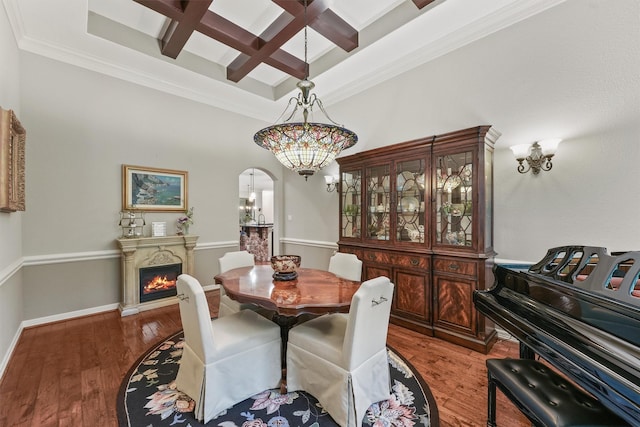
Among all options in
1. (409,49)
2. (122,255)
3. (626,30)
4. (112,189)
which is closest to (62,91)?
(112,189)

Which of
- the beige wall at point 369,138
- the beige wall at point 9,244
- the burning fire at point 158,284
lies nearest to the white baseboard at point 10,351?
the beige wall at point 9,244

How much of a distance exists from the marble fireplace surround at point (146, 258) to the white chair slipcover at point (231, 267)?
1.33 m

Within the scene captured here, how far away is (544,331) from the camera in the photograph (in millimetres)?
1313

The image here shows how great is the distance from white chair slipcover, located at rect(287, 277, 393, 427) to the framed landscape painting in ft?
10.5

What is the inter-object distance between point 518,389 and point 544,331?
30 centimetres

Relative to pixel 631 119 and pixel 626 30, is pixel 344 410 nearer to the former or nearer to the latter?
pixel 631 119

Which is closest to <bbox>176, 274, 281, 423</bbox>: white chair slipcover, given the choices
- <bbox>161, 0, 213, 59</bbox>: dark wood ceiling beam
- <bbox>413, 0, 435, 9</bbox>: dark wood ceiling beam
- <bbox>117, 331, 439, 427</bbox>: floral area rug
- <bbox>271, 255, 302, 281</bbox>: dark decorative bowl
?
<bbox>117, 331, 439, 427</bbox>: floral area rug

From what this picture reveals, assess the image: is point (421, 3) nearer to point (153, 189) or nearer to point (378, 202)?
point (378, 202)

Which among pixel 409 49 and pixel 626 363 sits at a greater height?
pixel 409 49

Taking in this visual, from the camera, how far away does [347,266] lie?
2.88 metres

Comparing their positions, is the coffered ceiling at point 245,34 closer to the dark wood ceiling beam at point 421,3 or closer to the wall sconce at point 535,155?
the dark wood ceiling beam at point 421,3

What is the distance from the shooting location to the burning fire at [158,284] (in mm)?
3821

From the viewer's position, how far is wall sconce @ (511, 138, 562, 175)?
2.56m

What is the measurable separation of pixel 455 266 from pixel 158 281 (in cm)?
395
